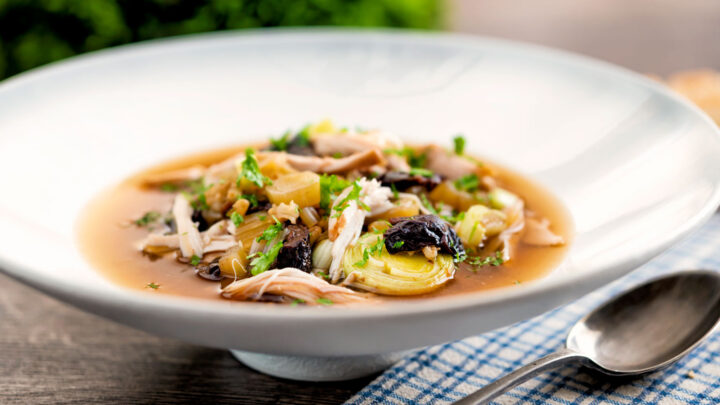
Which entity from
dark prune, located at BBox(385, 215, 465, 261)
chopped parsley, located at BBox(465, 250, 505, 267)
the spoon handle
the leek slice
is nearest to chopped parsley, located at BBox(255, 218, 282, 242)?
the leek slice

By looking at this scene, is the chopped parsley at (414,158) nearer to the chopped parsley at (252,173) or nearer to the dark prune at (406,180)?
the dark prune at (406,180)

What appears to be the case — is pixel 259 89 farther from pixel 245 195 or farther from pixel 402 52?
pixel 245 195

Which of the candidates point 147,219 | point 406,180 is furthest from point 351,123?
point 147,219

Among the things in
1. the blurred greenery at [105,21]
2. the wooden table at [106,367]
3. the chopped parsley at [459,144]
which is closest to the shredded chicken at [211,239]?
the wooden table at [106,367]

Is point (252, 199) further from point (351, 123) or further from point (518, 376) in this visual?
point (351, 123)

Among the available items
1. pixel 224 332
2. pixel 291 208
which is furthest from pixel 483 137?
pixel 224 332

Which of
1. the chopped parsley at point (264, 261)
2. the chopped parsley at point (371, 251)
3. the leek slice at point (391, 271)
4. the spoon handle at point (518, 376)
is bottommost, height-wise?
the spoon handle at point (518, 376)

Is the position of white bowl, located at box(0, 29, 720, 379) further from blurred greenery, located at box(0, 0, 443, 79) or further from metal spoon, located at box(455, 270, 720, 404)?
blurred greenery, located at box(0, 0, 443, 79)
